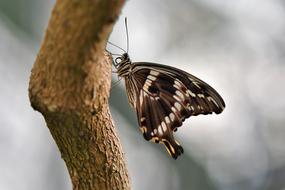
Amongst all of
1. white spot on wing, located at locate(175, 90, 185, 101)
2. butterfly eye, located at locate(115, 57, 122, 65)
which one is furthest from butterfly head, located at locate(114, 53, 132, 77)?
white spot on wing, located at locate(175, 90, 185, 101)

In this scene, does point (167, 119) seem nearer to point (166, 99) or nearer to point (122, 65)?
point (166, 99)

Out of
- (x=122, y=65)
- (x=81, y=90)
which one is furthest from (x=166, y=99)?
(x=81, y=90)

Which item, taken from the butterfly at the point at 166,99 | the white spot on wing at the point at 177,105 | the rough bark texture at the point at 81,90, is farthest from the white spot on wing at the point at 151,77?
the rough bark texture at the point at 81,90

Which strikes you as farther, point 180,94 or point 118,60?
point 118,60

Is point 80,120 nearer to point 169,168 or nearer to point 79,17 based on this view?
point 79,17

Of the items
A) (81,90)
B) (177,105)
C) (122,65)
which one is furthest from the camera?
(122,65)

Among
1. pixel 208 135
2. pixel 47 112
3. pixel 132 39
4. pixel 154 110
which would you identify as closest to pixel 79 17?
pixel 47 112

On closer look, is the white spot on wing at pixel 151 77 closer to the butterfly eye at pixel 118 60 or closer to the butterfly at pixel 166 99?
the butterfly at pixel 166 99
